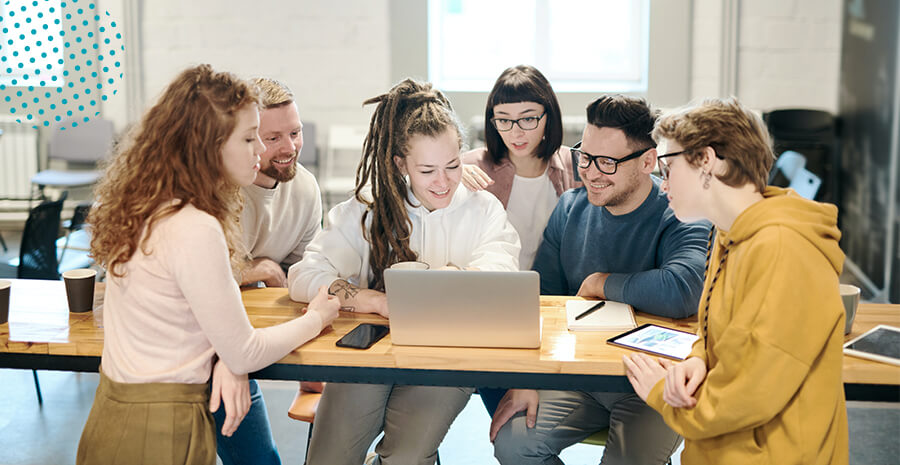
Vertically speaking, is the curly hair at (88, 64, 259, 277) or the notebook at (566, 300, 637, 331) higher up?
the curly hair at (88, 64, 259, 277)

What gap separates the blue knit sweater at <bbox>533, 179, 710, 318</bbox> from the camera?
1.93m

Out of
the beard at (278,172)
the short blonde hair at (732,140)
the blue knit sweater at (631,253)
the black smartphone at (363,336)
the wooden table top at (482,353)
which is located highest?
the short blonde hair at (732,140)

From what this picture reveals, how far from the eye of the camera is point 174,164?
164 cm

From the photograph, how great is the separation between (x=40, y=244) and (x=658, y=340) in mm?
2326

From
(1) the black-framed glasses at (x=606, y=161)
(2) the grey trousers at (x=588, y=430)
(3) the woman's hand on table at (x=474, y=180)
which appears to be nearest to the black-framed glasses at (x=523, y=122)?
(3) the woman's hand on table at (x=474, y=180)

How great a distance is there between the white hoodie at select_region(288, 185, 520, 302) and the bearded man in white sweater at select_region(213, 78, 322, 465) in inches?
13.7

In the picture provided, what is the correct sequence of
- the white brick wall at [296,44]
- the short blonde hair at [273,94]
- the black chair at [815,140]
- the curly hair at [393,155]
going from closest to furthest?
the curly hair at [393,155] → the short blonde hair at [273,94] → the black chair at [815,140] → the white brick wall at [296,44]

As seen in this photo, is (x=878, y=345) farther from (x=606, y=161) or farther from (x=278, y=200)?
(x=278, y=200)

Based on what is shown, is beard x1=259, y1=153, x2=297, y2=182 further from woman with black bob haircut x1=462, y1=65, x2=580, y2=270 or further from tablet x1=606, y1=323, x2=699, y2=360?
tablet x1=606, y1=323, x2=699, y2=360

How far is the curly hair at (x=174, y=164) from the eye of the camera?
5.32 feet

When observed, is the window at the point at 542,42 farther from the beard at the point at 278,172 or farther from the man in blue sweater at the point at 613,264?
the man in blue sweater at the point at 613,264

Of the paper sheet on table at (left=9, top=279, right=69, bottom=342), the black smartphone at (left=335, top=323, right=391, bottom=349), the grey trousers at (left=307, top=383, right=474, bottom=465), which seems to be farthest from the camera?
the grey trousers at (left=307, top=383, right=474, bottom=465)

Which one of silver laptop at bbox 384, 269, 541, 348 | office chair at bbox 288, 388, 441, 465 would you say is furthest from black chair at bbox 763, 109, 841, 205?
silver laptop at bbox 384, 269, 541, 348

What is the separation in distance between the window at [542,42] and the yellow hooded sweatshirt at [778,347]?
4.42m
